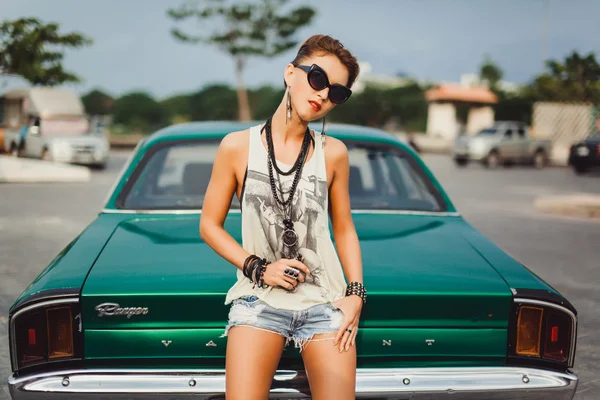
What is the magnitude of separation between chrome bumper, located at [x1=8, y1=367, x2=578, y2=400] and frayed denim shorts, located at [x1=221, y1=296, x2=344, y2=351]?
0.95 feet

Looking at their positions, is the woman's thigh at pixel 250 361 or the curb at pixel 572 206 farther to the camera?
the curb at pixel 572 206

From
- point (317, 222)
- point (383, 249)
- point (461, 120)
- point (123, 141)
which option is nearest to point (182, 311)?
point (317, 222)

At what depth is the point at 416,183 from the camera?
14.4ft

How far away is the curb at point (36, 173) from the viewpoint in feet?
60.1

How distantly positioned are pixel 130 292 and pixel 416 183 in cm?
231

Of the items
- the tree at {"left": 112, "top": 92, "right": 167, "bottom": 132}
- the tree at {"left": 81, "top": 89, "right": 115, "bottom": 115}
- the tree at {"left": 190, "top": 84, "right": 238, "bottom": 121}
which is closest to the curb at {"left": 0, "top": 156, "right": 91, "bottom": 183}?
the tree at {"left": 190, "top": 84, "right": 238, "bottom": 121}

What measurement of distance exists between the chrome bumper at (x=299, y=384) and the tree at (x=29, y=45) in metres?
17.4

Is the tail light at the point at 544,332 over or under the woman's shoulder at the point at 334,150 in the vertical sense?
under

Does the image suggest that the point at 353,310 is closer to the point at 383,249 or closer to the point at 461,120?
the point at 383,249

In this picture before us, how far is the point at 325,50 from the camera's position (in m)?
2.29

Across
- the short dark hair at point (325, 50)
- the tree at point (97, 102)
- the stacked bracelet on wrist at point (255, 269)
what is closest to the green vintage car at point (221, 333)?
the stacked bracelet on wrist at point (255, 269)

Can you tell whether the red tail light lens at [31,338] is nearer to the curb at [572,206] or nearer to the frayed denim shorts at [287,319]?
the frayed denim shorts at [287,319]

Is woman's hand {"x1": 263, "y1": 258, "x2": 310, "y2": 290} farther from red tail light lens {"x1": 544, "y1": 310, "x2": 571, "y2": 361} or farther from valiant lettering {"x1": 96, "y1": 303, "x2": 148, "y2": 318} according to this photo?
red tail light lens {"x1": 544, "y1": 310, "x2": 571, "y2": 361}

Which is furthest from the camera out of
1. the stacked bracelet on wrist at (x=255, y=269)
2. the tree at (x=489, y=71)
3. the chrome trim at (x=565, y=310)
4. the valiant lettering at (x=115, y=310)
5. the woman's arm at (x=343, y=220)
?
the tree at (x=489, y=71)
